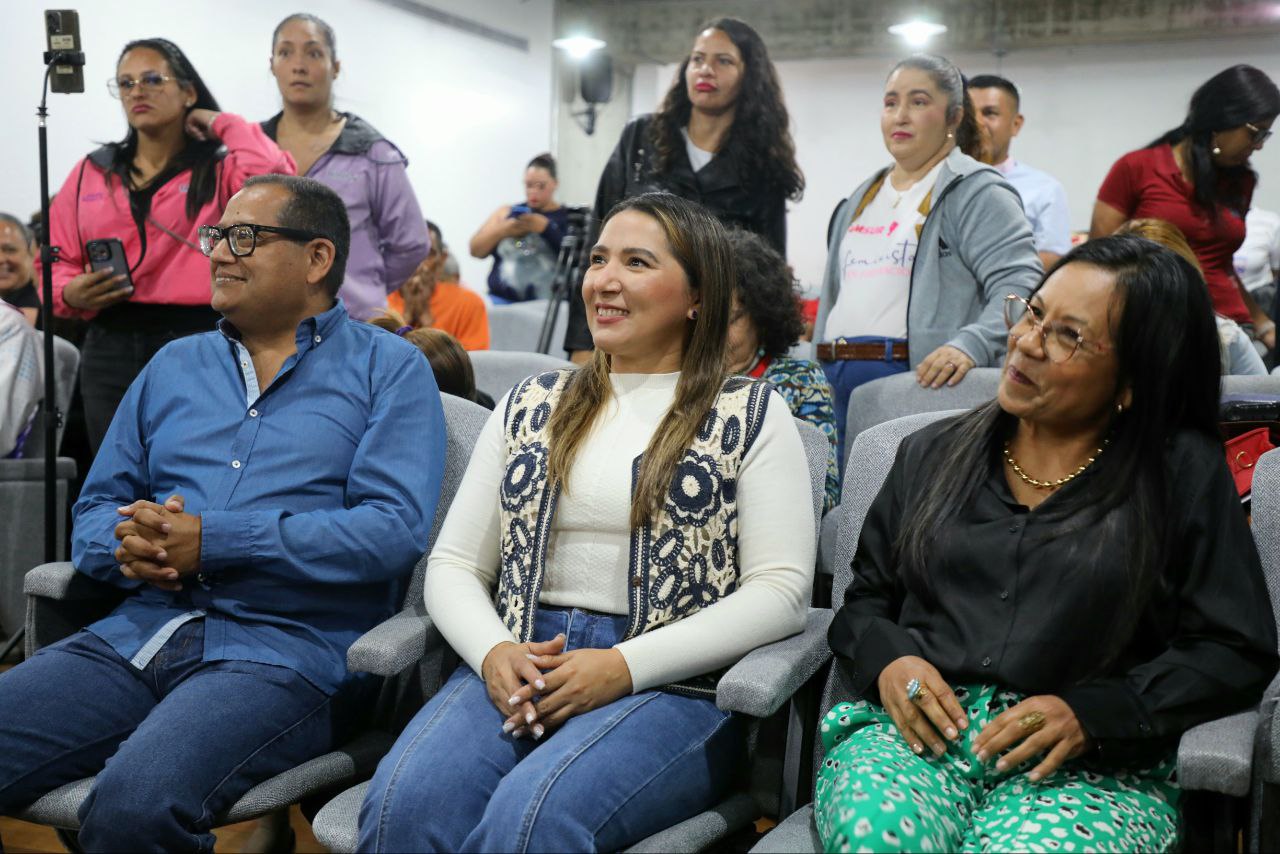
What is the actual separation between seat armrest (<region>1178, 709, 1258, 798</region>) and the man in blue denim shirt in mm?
1183

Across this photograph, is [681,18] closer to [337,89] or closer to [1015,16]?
[1015,16]

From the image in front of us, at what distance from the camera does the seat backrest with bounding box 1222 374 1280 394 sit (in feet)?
7.88

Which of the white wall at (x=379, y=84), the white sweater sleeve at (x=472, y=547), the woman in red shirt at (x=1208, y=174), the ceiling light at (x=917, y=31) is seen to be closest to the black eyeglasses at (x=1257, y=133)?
the woman in red shirt at (x=1208, y=174)

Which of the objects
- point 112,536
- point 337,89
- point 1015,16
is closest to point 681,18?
point 1015,16

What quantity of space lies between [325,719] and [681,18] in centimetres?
829

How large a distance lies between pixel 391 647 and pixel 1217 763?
3.55 ft

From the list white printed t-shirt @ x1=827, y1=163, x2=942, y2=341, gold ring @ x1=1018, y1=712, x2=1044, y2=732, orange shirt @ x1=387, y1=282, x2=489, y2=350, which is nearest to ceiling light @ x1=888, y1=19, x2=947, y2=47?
orange shirt @ x1=387, y1=282, x2=489, y2=350

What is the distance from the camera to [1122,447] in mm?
1702

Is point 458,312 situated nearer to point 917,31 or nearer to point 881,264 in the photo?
point 881,264

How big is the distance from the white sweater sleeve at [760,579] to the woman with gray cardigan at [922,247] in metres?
1.12

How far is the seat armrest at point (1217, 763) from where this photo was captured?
1417 mm

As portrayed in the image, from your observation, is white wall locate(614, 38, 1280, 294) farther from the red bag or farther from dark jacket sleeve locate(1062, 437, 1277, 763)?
dark jacket sleeve locate(1062, 437, 1277, 763)

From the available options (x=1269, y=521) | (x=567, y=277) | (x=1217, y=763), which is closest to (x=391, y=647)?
(x=1217, y=763)

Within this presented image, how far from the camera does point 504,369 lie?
→ 10.2 ft
